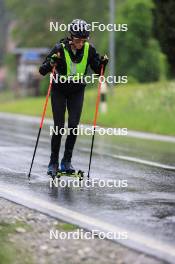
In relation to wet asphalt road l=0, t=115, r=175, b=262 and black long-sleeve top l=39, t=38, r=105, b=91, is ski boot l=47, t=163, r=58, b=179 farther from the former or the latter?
black long-sleeve top l=39, t=38, r=105, b=91

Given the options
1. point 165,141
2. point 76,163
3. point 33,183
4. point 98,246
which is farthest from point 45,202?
point 165,141

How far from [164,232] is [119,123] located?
1538cm

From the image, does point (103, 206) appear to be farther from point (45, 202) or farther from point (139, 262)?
point (139, 262)

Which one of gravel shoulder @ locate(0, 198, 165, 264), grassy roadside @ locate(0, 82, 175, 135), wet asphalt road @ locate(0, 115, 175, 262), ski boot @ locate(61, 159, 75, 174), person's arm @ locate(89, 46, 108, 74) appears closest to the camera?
gravel shoulder @ locate(0, 198, 165, 264)

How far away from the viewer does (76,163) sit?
1151 cm

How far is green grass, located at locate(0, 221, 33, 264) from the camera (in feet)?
19.0

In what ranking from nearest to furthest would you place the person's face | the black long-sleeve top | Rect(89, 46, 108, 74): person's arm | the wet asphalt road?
the wet asphalt road, the person's face, the black long-sleeve top, Rect(89, 46, 108, 74): person's arm

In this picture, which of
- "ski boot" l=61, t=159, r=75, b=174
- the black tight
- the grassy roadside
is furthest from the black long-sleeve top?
the grassy roadside

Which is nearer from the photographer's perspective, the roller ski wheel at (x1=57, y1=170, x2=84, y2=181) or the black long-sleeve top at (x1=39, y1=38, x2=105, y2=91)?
the black long-sleeve top at (x1=39, y1=38, x2=105, y2=91)

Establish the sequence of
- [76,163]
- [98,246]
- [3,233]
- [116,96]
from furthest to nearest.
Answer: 1. [116,96]
2. [76,163]
3. [3,233]
4. [98,246]
